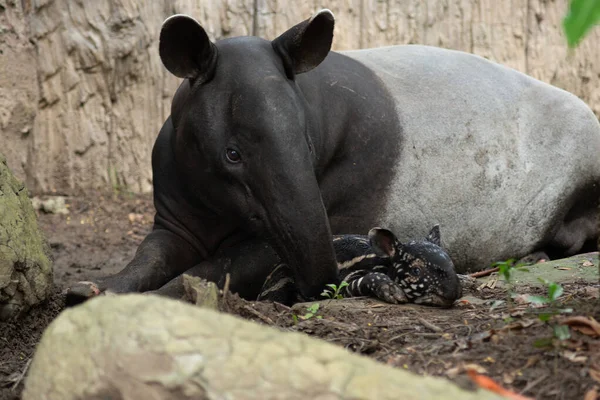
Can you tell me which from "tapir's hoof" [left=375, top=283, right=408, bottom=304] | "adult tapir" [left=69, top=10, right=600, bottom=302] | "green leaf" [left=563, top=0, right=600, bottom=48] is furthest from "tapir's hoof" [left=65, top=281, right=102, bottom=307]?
"green leaf" [left=563, top=0, right=600, bottom=48]

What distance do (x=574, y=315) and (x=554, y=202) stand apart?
372cm

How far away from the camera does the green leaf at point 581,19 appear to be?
6.04ft

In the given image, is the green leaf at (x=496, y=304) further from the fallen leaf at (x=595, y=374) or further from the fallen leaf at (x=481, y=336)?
the fallen leaf at (x=595, y=374)

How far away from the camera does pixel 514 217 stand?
21.9 ft

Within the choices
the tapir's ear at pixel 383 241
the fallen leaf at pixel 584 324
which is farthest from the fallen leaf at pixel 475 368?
the tapir's ear at pixel 383 241

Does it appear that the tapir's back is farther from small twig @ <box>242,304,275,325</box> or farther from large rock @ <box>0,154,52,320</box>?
large rock @ <box>0,154,52,320</box>

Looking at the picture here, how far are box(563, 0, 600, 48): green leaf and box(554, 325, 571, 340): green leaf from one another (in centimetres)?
141

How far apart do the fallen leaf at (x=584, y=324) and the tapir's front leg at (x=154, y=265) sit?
286cm

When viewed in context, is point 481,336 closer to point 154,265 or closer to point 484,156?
point 154,265

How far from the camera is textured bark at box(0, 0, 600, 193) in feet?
27.8

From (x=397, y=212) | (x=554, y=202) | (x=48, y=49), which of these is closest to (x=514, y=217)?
(x=554, y=202)

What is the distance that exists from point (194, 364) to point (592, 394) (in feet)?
4.18

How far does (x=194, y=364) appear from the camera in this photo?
7.54ft

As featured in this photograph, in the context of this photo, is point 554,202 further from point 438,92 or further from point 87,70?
point 87,70
